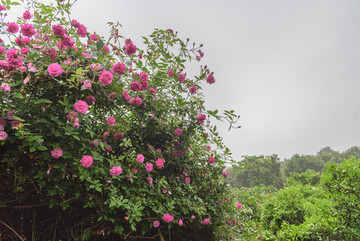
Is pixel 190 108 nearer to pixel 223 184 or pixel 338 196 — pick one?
pixel 223 184

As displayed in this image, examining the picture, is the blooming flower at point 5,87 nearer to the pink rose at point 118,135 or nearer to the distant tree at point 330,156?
the pink rose at point 118,135

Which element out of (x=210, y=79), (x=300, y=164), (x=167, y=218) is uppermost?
(x=300, y=164)

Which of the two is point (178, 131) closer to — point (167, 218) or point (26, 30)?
point (167, 218)

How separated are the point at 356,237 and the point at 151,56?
11.2 feet

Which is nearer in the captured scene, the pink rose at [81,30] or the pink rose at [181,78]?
the pink rose at [81,30]

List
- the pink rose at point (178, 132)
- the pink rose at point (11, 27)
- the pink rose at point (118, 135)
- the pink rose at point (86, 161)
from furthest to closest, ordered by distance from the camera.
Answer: the pink rose at point (178, 132) < the pink rose at point (118, 135) < the pink rose at point (11, 27) < the pink rose at point (86, 161)

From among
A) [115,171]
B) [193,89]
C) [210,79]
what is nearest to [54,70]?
[115,171]

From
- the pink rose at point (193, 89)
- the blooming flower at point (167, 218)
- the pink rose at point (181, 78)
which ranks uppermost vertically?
the pink rose at point (181, 78)

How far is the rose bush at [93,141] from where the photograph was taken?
1.36 m

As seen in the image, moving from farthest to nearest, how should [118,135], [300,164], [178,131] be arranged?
1. [300,164]
2. [178,131]
3. [118,135]

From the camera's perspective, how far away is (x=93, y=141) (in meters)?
1.46

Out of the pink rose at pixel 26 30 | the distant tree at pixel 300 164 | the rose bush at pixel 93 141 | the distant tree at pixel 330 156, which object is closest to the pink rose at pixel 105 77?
the rose bush at pixel 93 141

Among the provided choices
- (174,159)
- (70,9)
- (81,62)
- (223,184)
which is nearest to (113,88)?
(81,62)

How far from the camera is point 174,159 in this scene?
2.27m
